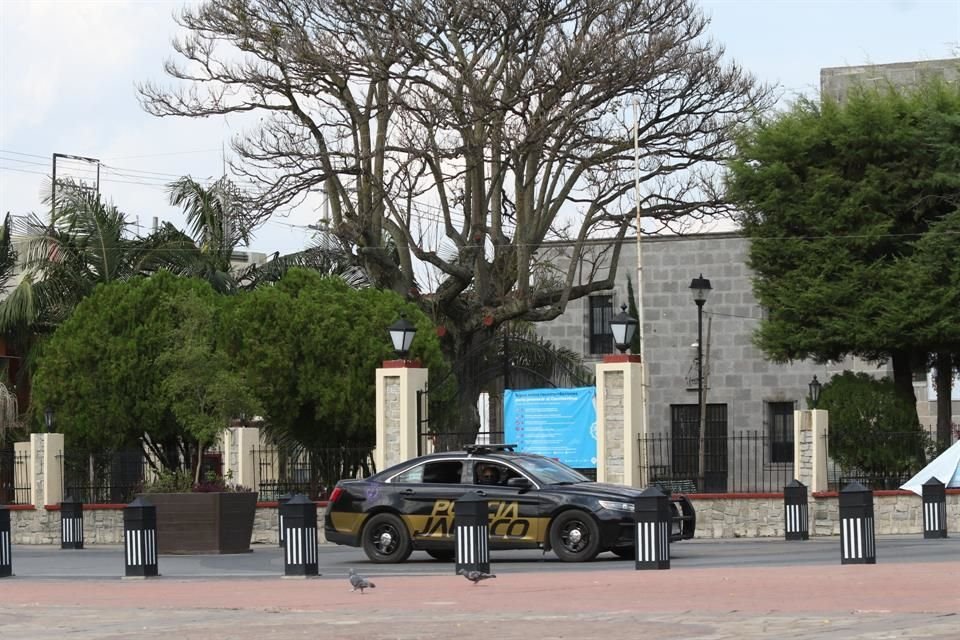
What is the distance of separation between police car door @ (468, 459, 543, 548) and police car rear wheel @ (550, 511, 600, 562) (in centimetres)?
23

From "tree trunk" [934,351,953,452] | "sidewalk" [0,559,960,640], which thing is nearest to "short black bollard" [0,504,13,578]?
"sidewalk" [0,559,960,640]

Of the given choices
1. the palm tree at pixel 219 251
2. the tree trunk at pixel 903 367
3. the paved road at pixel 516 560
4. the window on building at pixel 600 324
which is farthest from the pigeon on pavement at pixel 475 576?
the window on building at pixel 600 324

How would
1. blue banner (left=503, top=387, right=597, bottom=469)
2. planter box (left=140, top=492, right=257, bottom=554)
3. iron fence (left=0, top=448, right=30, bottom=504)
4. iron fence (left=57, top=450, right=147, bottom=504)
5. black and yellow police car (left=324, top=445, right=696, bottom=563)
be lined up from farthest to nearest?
1. iron fence (left=0, top=448, right=30, bottom=504)
2. iron fence (left=57, top=450, right=147, bottom=504)
3. blue banner (left=503, top=387, right=597, bottom=469)
4. planter box (left=140, top=492, right=257, bottom=554)
5. black and yellow police car (left=324, top=445, right=696, bottom=563)

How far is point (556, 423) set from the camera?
30.2 meters

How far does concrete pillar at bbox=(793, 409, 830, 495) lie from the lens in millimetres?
28812

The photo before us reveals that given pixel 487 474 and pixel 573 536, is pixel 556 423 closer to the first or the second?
pixel 487 474

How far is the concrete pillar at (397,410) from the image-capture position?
29.5 m

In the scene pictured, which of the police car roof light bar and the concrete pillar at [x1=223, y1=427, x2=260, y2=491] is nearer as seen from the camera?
the police car roof light bar

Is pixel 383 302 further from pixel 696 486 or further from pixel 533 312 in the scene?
pixel 696 486

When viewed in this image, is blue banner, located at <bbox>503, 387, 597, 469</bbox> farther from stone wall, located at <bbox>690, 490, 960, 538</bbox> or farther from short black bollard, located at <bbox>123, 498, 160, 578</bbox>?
short black bollard, located at <bbox>123, 498, 160, 578</bbox>

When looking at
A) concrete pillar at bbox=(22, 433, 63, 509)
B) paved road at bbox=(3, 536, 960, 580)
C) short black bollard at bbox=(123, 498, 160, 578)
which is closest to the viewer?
short black bollard at bbox=(123, 498, 160, 578)

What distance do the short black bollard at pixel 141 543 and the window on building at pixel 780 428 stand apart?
2835 centimetres

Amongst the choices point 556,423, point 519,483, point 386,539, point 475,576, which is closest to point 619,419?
point 556,423

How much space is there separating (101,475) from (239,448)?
Answer: 321 cm
